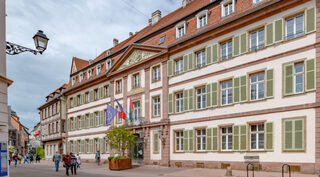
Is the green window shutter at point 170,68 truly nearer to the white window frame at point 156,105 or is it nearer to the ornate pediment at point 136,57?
the ornate pediment at point 136,57

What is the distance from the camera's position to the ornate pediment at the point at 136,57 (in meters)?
26.5

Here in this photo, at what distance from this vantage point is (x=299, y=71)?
16.4 meters

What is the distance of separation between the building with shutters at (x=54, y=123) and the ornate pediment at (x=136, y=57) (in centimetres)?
1729

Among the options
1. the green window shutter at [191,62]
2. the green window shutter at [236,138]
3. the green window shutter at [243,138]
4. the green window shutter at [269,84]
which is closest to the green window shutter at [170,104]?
the green window shutter at [191,62]

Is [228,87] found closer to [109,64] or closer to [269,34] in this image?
[269,34]

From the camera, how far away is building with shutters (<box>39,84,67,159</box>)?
140 feet

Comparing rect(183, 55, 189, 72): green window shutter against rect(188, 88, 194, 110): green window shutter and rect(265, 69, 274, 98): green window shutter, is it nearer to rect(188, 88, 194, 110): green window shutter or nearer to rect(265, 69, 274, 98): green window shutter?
rect(188, 88, 194, 110): green window shutter

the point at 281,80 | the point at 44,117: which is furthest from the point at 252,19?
the point at 44,117

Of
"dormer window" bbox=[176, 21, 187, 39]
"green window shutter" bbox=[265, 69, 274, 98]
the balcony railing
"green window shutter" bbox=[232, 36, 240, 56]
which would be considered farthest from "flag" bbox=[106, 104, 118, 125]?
"green window shutter" bbox=[265, 69, 274, 98]

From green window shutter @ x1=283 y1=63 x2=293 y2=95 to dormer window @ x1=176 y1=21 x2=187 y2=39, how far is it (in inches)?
372

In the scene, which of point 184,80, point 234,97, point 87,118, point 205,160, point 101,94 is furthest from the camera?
point 87,118

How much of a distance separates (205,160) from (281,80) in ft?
25.1

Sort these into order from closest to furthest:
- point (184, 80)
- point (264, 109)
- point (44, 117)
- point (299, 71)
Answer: point (299, 71) → point (264, 109) → point (184, 80) → point (44, 117)

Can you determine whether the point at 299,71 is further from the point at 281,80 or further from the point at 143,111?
the point at 143,111
